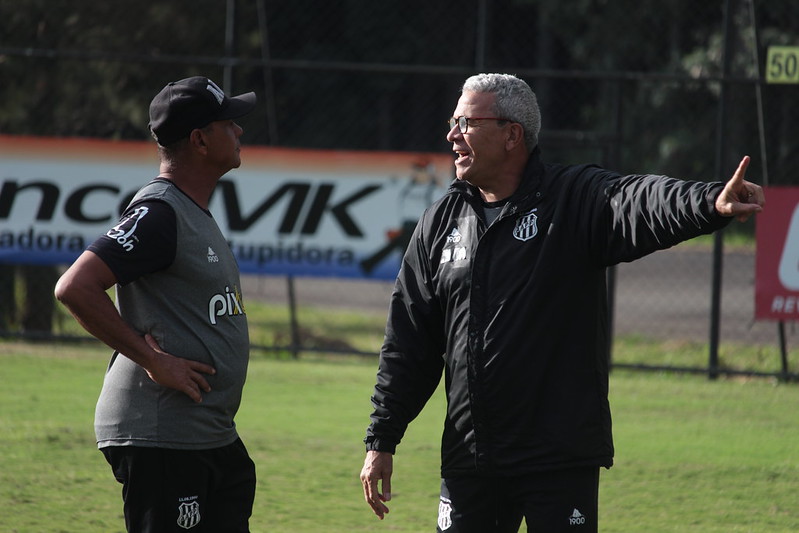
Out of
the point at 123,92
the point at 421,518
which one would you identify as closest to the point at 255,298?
the point at 123,92

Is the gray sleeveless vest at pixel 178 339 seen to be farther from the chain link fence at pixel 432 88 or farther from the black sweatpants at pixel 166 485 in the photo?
the chain link fence at pixel 432 88

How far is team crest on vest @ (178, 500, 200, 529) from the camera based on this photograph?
357 cm

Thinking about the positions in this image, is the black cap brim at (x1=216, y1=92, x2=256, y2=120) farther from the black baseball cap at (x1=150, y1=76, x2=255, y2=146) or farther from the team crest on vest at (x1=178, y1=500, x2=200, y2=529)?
the team crest on vest at (x1=178, y1=500, x2=200, y2=529)

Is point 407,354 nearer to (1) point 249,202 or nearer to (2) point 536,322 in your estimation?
(2) point 536,322

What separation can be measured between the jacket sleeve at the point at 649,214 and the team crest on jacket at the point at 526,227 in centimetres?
19

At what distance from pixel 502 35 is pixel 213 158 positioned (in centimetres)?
2522

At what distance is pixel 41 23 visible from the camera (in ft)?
41.8

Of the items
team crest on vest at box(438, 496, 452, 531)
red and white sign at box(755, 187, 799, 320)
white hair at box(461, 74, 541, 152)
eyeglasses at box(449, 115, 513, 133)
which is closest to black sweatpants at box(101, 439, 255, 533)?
team crest on vest at box(438, 496, 452, 531)

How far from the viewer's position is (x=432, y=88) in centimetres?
2798

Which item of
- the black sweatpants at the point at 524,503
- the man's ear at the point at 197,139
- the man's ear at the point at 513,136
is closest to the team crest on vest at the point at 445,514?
the black sweatpants at the point at 524,503

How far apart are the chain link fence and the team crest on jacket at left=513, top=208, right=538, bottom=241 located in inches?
252

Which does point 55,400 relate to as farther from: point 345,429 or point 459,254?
point 459,254

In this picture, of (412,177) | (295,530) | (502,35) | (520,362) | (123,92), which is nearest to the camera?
(520,362)

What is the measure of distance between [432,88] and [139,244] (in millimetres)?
24950
